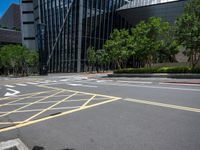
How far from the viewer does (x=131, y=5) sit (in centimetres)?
5272

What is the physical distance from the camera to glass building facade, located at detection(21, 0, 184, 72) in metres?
45.5

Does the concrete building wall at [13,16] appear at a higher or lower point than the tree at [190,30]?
higher

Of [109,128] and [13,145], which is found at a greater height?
[109,128]

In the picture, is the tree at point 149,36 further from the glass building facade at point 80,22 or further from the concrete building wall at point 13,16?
the concrete building wall at point 13,16

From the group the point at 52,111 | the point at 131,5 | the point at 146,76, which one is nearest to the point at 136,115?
the point at 52,111

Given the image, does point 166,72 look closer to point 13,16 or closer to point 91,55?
point 91,55

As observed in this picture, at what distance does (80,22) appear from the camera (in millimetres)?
45031

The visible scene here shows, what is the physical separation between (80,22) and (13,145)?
4405cm

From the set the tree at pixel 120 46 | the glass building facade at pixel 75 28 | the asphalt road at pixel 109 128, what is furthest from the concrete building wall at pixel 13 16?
the asphalt road at pixel 109 128

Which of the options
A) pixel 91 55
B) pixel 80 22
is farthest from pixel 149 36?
pixel 80 22

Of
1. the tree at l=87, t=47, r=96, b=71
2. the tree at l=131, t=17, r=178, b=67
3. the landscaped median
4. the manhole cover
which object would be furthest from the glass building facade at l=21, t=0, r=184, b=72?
the manhole cover

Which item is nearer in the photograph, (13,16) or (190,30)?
(190,30)

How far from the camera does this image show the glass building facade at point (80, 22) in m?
45.5

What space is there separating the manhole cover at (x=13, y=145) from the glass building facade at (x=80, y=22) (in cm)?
4253
